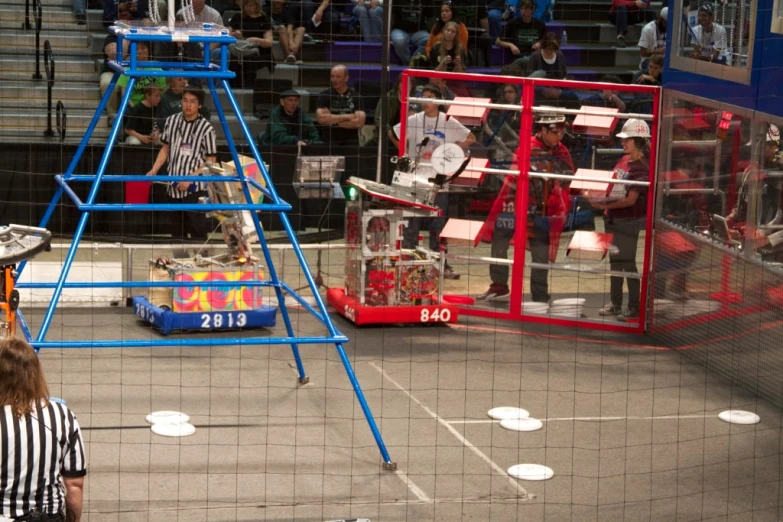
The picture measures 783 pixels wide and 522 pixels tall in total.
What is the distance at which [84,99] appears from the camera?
12055 mm

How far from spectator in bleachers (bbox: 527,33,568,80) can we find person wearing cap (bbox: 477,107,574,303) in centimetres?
289

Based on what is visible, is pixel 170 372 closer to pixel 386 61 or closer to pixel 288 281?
pixel 288 281

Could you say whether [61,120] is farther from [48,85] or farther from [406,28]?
[406,28]

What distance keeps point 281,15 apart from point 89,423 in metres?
6.27

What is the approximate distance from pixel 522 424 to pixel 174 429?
199 centimetres

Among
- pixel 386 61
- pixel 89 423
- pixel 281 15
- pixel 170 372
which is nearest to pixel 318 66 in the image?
pixel 281 15

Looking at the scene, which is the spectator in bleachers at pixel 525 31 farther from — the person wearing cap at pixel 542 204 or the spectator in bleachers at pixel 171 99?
the person wearing cap at pixel 542 204

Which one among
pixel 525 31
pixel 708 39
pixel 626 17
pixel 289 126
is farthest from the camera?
pixel 626 17

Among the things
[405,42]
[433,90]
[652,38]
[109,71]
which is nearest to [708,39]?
[433,90]

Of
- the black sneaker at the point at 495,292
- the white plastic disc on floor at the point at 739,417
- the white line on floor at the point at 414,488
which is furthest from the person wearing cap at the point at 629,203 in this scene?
the white line on floor at the point at 414,488

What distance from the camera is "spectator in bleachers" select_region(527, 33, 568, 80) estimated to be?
12.2 metres

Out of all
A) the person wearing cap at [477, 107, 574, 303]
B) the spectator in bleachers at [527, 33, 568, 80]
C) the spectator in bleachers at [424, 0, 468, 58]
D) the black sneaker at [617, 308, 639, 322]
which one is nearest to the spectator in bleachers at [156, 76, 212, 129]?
the spectator in bleachers at [424, 0, 468, 58]

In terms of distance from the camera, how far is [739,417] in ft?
25.2

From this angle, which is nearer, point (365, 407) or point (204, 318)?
point (365, 407)
